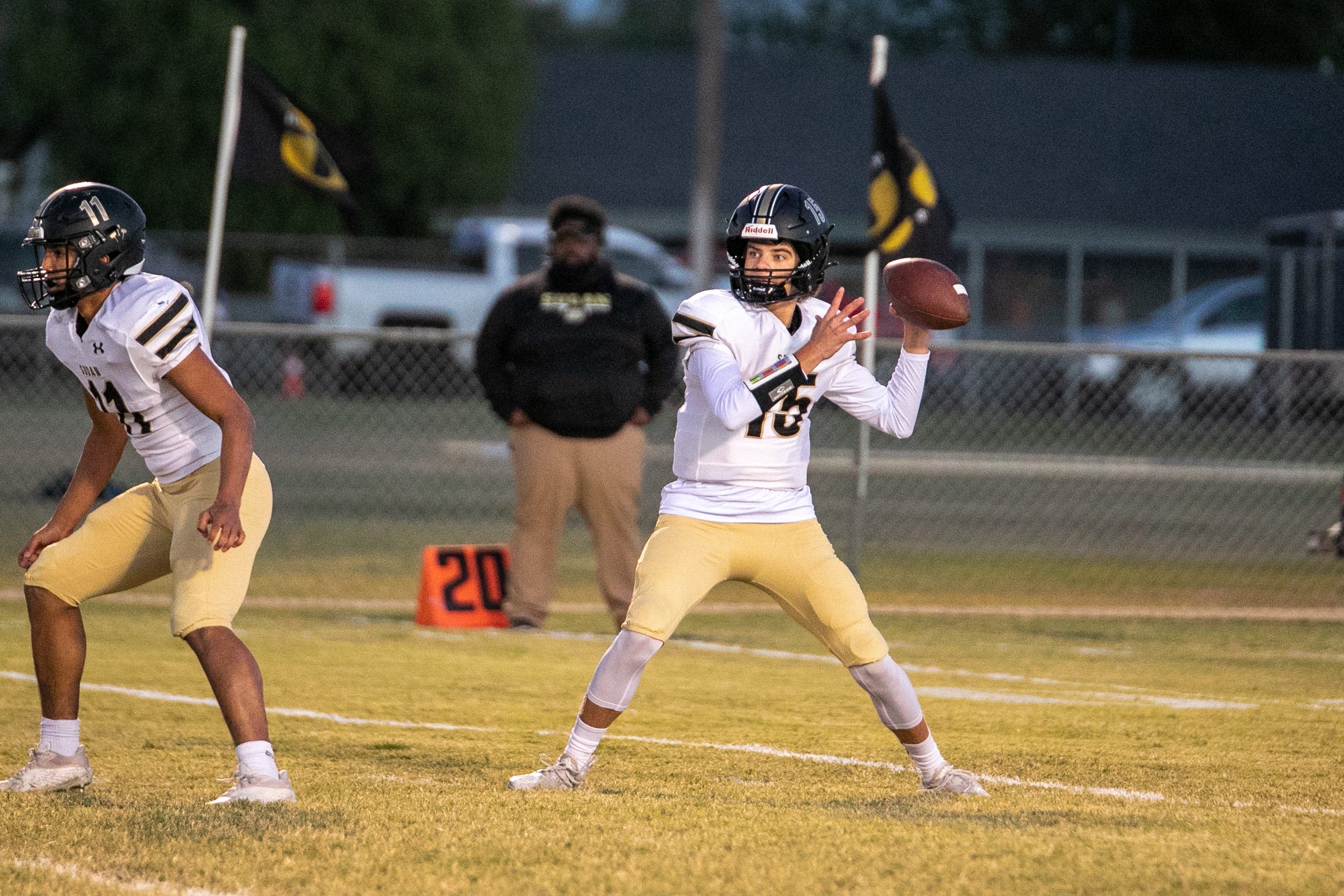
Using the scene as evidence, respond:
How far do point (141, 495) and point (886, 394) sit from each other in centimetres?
233

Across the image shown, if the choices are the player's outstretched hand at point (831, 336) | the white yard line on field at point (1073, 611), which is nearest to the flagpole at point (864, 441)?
the white yard line on field at point (1073, 611)

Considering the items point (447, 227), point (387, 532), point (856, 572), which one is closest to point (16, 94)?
point (447, 227)

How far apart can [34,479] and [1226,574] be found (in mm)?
9764

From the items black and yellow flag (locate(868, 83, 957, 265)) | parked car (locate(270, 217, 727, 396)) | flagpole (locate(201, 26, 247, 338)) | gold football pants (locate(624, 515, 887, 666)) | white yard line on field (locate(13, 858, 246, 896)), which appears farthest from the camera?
parked car (locate(270, 217, 727, 396))

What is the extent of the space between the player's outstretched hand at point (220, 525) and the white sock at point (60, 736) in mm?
828

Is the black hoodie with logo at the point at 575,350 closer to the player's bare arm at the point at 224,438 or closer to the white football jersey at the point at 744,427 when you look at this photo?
the white football jersey at the point at 744,427

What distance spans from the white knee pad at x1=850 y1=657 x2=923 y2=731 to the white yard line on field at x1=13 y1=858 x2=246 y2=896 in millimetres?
1993

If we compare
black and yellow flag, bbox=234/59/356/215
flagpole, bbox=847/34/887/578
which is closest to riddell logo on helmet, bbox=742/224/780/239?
flagpole, bbox=847/34/887/578

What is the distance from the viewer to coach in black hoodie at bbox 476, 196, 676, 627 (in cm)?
960

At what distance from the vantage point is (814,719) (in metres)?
7.21

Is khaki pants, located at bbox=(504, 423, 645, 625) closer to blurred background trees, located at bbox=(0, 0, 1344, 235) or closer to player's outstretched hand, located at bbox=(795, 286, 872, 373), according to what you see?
player's outstretched hand, located at bbox=(795, 286, 872, 373)

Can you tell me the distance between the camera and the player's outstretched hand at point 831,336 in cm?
527

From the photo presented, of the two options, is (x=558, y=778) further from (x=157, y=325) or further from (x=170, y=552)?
(x=157, y=325)

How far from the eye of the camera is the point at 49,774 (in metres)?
5.45
